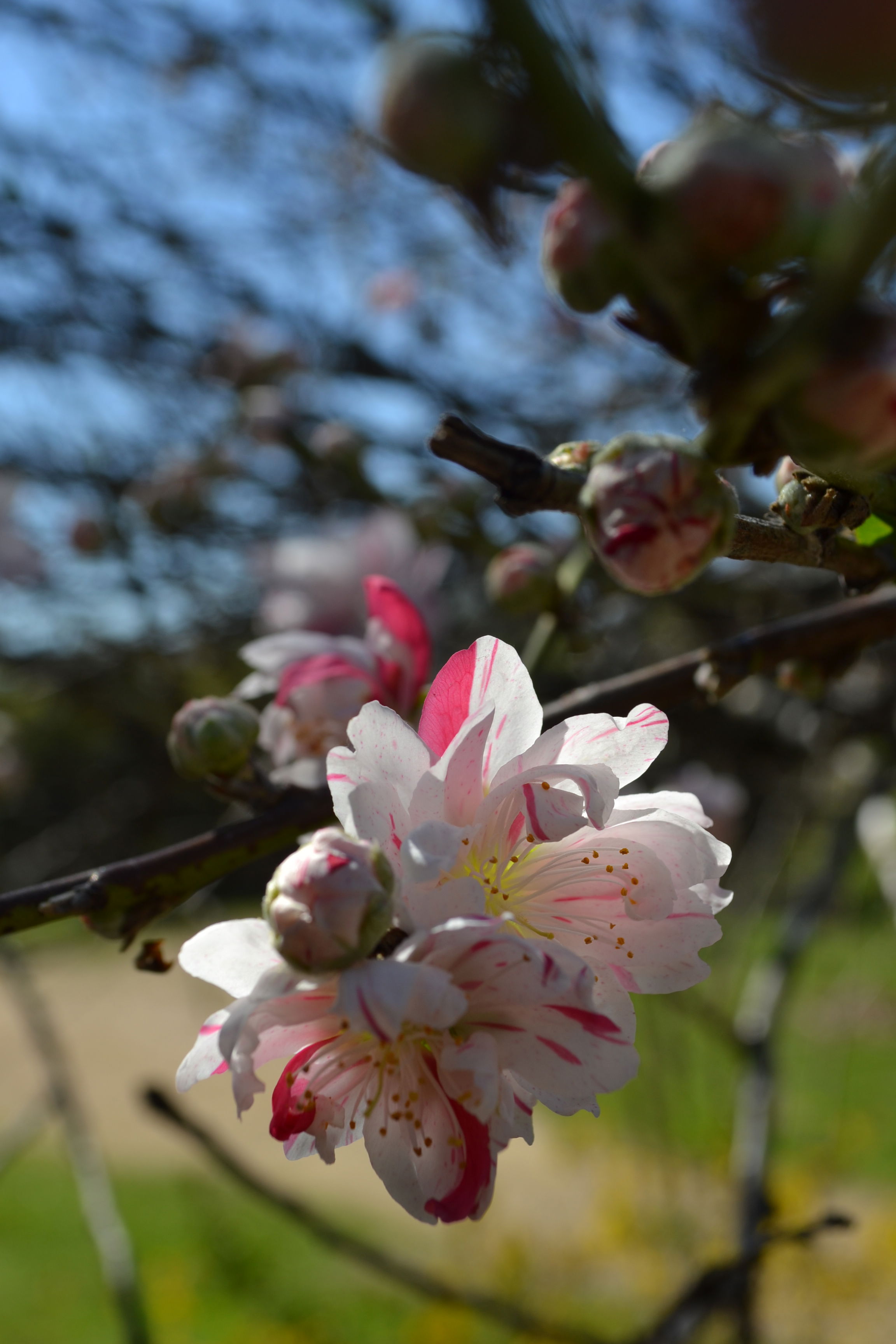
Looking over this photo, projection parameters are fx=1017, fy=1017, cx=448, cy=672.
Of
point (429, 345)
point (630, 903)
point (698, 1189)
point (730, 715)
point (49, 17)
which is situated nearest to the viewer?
point (630, 903)

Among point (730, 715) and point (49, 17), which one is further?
point (49, 17)

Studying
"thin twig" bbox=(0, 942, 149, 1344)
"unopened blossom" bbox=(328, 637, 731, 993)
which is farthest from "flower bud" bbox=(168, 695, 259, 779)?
"thin twig" bbox=(0, 942, 149, 1344)

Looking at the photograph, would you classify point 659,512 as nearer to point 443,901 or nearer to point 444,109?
point 443,901

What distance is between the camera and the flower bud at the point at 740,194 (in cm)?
43

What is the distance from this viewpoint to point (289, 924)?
520mm

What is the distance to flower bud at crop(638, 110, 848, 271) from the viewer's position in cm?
43

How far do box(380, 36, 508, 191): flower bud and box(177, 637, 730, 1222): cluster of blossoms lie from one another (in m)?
0.31

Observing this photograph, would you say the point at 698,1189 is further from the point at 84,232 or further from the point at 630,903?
the point at 84,232

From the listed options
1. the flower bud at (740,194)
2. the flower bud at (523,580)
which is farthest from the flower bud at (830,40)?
the flower bud at (523,580)

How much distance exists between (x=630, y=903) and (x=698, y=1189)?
2.84m

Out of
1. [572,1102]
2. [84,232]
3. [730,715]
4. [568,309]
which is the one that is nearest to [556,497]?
[568,309]

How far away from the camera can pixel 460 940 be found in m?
0.52

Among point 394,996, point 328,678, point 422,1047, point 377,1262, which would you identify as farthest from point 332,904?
point 377,1262

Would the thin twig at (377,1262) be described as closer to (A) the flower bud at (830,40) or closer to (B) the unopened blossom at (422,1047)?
(B) the unopened blossom at (422,1047)
